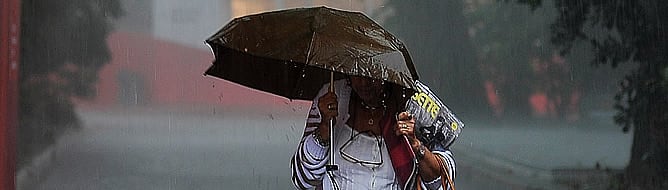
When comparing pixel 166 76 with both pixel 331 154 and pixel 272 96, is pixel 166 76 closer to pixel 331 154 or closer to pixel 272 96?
pixel 272 96

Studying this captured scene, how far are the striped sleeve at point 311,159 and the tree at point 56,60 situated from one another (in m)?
2.60

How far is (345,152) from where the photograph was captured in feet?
8.11

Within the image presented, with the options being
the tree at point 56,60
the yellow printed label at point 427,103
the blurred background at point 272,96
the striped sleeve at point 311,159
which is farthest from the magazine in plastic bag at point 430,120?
the tree at point 56,60

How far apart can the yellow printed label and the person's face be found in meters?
0.10

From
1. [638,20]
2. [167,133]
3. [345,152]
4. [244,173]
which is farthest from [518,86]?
[345,152]

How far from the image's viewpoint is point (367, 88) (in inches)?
96.3

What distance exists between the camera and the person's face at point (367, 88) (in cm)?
244

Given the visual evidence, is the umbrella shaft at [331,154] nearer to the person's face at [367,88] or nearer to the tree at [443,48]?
the person's face at [367,88]

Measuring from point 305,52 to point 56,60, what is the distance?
298 centimetres

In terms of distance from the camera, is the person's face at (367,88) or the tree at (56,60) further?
the tree at (56,60)

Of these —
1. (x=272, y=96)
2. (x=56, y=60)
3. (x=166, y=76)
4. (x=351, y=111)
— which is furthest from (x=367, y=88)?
(x=56, y=60)

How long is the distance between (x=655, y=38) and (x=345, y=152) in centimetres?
324

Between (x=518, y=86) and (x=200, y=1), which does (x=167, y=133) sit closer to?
(x=200, y=1)

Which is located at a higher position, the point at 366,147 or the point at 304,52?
the point at 304,52
